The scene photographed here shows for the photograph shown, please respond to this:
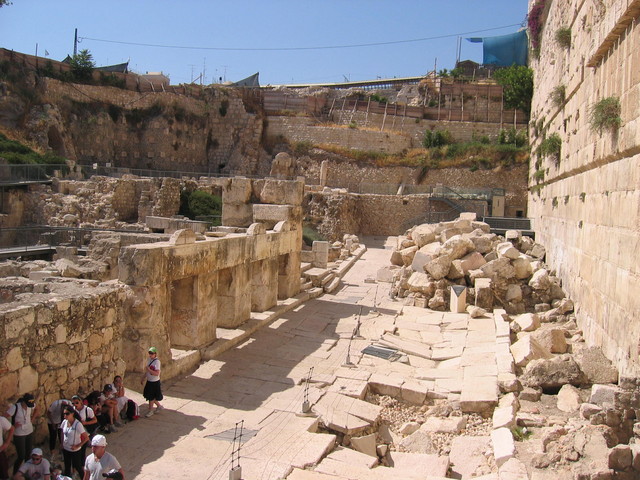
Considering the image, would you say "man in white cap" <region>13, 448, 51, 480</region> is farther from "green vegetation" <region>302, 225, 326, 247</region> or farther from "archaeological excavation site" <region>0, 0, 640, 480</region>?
"green vegetation" <region>302, 225, 326, 247</region>

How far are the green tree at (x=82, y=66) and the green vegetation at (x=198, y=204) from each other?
1439cm

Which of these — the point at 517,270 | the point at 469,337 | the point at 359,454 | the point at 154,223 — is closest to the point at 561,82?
the point at 517,270

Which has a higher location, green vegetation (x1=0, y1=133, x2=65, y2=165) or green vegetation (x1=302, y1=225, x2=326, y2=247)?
green vegetation (x1=0, y1=133, x2=65, y2=165)

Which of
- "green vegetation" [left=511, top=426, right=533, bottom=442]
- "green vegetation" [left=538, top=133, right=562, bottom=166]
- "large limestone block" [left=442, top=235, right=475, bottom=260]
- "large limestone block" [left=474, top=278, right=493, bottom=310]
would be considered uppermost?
"green vegetation" [left=538, top=133, right=562, bottom=166]

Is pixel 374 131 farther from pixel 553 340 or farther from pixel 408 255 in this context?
pixel 553 340

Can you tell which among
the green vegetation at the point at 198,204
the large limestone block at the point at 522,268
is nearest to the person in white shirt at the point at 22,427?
the large limestone block at the point at 522,268

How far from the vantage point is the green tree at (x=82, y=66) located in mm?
36500

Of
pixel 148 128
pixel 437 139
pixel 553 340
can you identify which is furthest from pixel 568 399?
pixel 148 128

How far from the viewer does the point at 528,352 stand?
10.0 meters

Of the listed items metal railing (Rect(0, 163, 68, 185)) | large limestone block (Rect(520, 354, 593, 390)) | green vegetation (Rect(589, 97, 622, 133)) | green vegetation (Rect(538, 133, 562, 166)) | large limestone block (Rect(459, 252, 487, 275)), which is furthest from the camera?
metal railing (Rect(0, 163, 68, 185))

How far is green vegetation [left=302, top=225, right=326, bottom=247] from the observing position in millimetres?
25625

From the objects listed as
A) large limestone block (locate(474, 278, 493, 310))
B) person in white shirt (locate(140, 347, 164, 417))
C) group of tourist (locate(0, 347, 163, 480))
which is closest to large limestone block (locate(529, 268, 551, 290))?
large limestone block (locate(474, 278, 493, 310))

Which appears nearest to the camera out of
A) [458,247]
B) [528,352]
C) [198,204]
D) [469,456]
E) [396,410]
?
[469,456]

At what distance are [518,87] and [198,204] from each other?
21484mm
